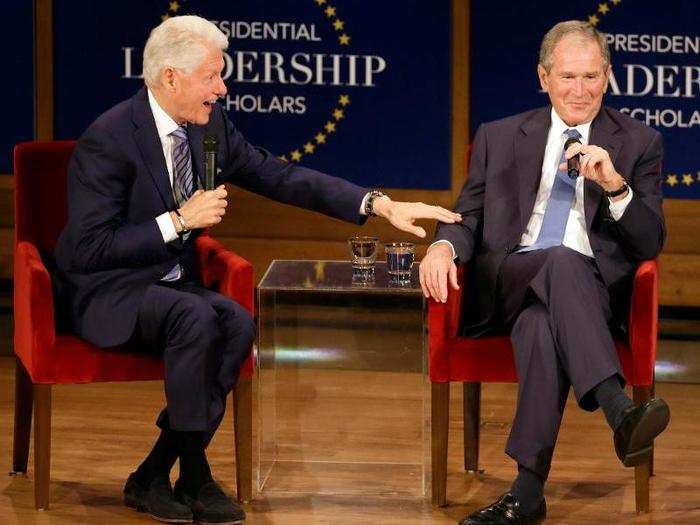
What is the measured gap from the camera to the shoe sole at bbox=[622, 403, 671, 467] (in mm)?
3363

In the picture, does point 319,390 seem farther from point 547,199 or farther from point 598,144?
point 598,144

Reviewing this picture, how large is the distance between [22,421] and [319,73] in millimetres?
2597

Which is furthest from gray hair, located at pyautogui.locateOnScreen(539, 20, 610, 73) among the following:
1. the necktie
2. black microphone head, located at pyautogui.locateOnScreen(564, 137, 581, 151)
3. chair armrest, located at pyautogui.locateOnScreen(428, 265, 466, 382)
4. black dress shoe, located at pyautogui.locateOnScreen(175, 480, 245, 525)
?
black dress shoe, located at pyautogui.locateOnScreen(175, 480, 245, 525)

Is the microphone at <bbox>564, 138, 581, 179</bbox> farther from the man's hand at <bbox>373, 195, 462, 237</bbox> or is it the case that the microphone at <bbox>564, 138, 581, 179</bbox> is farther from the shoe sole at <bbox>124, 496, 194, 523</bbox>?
the shoe sole at <bbox>124, 496, 194, 523</bbox>

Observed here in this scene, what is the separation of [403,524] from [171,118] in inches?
49.2

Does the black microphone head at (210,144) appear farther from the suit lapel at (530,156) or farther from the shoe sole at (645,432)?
the shoe sole at (645,432)

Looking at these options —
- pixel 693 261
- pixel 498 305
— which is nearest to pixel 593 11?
pixel 693 261

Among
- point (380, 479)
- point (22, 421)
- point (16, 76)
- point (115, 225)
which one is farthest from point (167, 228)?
point (16, 76)

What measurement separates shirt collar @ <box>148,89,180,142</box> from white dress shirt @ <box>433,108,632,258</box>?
82 cm

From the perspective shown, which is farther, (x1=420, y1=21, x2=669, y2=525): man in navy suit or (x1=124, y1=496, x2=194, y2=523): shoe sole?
(x1=124, y1=496, x2=194, y2=523): shoe sole

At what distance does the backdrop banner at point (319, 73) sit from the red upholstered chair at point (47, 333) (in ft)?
7.12

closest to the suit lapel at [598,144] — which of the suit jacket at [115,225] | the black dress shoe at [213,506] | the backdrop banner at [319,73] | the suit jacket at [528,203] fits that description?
the suit jacket at [528,203]

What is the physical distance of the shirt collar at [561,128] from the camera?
392 cm

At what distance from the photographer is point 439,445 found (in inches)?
149
